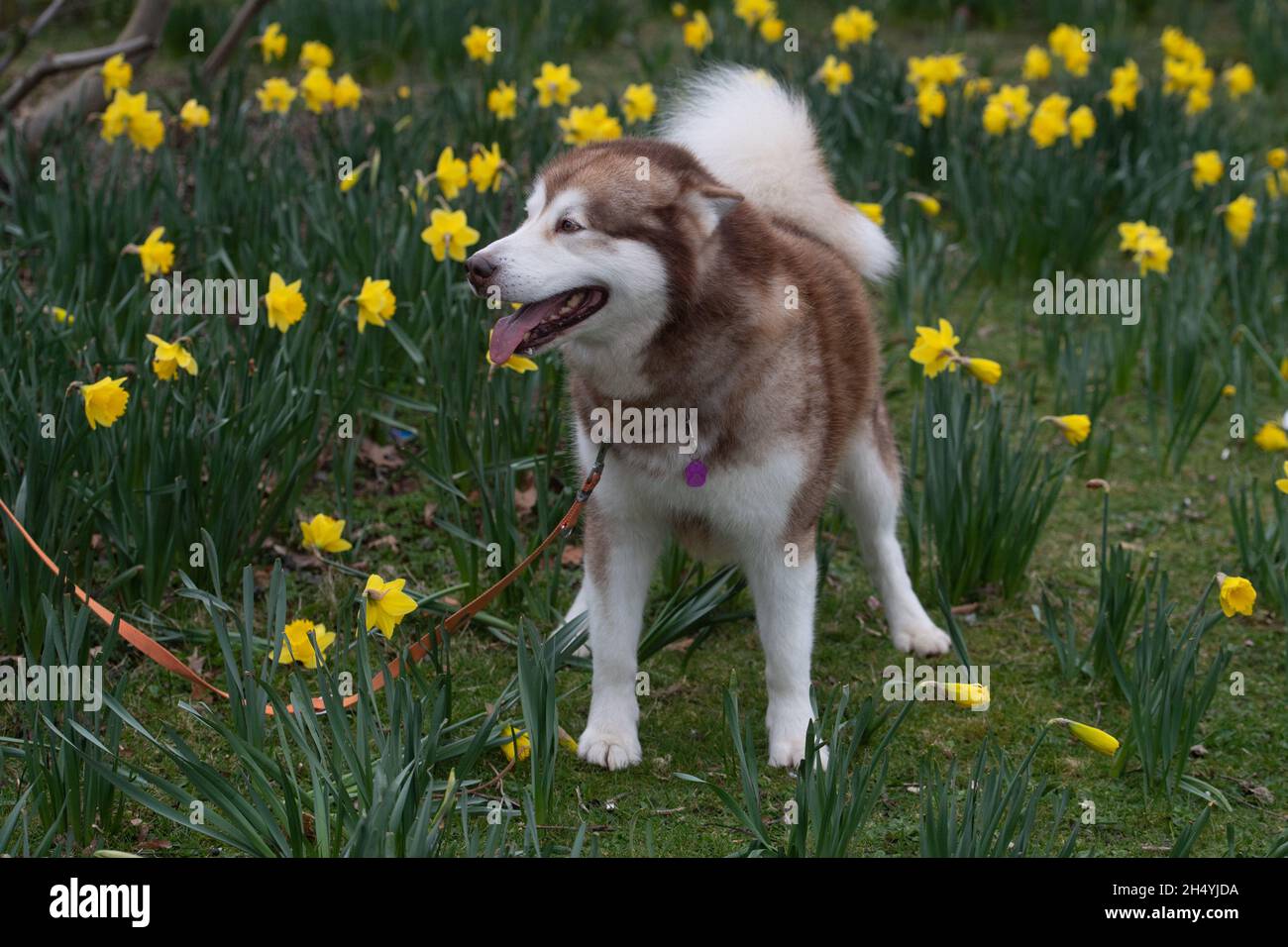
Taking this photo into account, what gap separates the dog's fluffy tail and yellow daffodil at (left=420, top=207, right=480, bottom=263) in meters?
0.72

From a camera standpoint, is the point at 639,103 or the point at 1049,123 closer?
the point at 639,103

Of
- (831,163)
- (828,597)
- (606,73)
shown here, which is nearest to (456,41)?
(606,73)

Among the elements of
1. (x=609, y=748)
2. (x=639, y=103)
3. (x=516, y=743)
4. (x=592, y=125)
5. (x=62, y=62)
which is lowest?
(x=609, y=748)

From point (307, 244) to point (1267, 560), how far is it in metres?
3.17

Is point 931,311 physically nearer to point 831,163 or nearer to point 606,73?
point 831,163

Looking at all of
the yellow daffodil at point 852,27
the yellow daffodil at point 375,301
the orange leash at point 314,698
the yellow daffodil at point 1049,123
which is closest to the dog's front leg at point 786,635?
the orange leash at point 314,698

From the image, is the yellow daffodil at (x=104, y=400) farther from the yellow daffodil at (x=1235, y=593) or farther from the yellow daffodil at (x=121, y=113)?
the yellow daffodil at (x=1235, y=593)

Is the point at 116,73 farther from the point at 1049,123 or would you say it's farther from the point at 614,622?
the point at 1049,123

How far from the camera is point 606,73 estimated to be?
840cm

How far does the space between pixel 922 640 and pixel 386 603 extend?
162cm

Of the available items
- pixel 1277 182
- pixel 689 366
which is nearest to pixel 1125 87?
pixel 1277 182

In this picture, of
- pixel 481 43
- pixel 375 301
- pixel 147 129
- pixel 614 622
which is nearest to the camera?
pixel 614 622

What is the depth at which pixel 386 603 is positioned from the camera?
3.06 m

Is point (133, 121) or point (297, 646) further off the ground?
point (133, 121)
